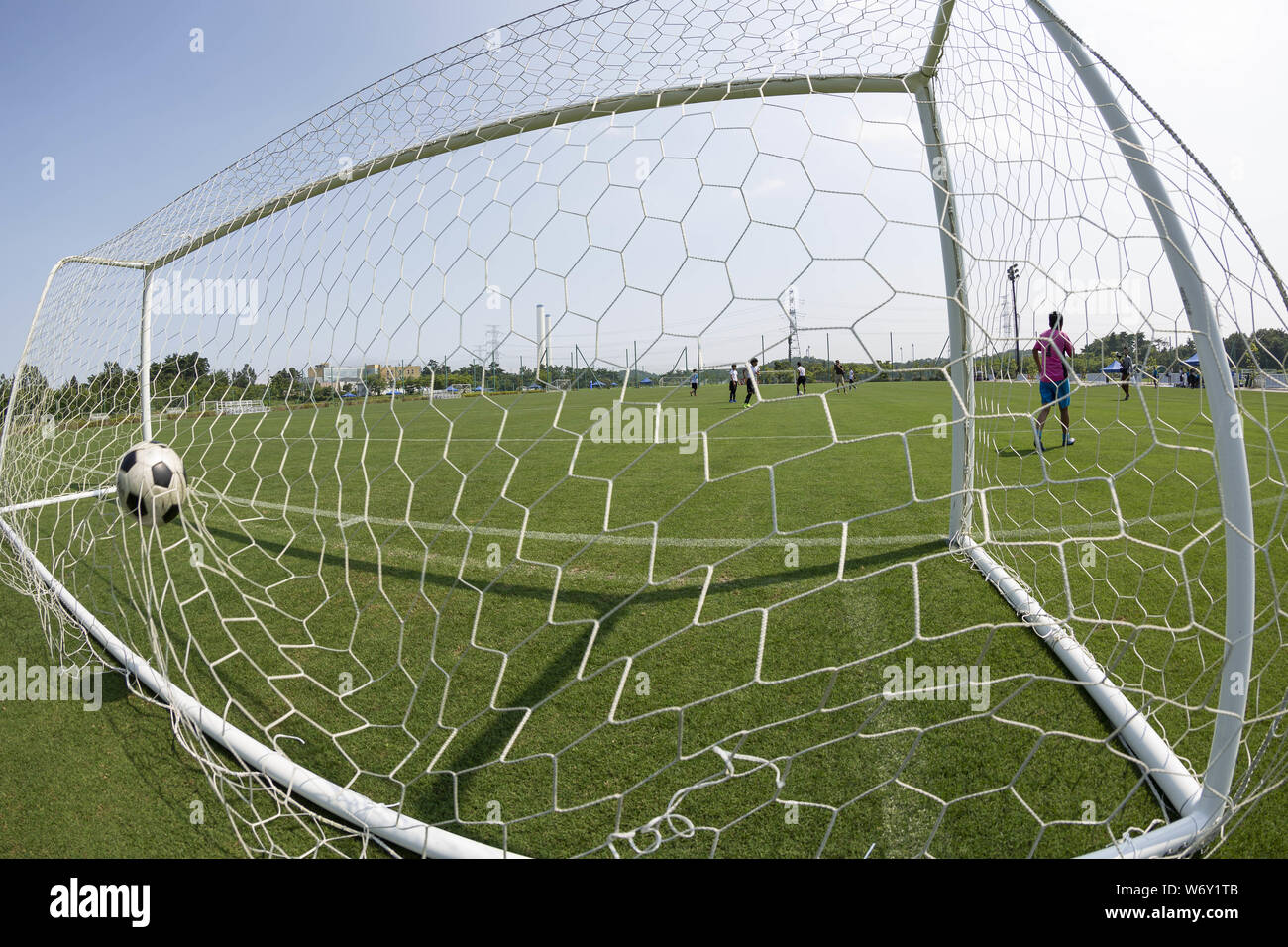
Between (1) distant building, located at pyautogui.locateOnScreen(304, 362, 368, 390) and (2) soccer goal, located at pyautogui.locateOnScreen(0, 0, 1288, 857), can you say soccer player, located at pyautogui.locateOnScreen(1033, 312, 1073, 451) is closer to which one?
(2) soccer goal, located at pyautogui.locateOnScreen(0, 0, 1288, 857)

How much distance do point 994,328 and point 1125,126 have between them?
898mm

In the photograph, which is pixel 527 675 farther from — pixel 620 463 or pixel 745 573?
pixel 620 463

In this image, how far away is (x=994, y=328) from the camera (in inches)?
98.4

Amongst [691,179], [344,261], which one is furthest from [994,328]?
[344,261]

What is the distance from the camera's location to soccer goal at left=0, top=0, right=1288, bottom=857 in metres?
1.71

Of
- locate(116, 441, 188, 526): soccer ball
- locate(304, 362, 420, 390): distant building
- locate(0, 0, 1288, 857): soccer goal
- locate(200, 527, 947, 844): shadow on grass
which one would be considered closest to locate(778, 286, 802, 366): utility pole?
locate(0, 0, 1288, 857): soccer goal

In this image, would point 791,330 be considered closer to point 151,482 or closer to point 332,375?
point 332,375

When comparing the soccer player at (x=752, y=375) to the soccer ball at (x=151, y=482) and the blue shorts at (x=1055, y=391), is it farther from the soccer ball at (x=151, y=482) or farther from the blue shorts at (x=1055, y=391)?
the soccer ball at (x=151, y=482)

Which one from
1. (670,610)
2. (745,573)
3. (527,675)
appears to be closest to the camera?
(527,675)

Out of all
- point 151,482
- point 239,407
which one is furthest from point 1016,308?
point 239,407

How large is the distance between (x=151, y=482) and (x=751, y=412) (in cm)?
254

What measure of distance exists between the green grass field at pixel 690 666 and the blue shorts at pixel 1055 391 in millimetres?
96

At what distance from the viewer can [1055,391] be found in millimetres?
2504
